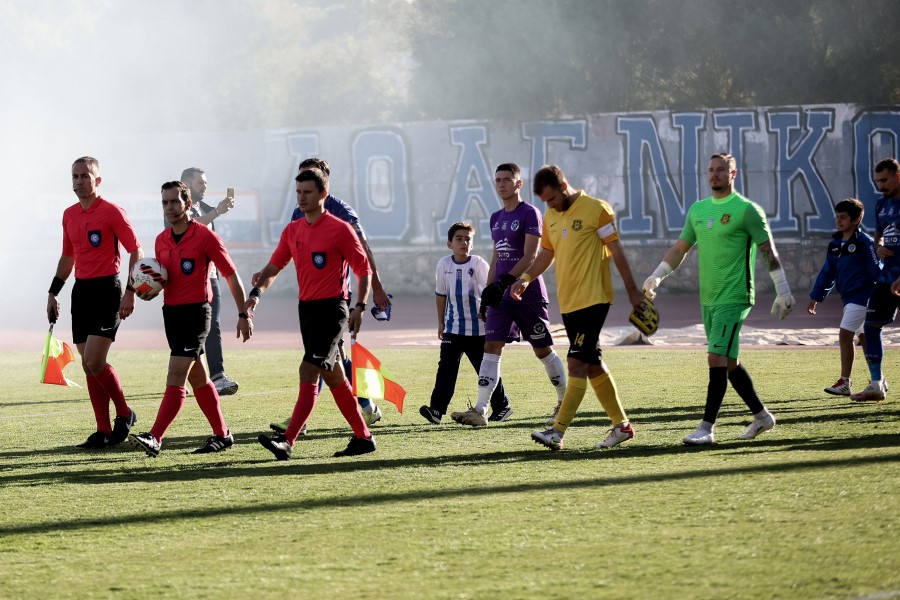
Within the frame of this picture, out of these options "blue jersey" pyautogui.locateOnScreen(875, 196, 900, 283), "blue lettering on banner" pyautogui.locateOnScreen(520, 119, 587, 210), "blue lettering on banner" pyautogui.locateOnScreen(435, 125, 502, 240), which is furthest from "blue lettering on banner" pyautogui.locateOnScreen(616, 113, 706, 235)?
"blue jersey" pyautogui.locateOnScreen(875, 196, 900, 283)

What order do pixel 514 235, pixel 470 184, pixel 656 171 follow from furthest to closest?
pixel 470 184 → pixel 656 171 → pixel 514 235

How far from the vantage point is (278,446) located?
814 cm

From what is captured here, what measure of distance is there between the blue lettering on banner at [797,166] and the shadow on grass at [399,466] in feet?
64.9

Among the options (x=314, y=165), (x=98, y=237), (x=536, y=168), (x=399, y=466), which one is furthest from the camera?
(x=536, y=168)

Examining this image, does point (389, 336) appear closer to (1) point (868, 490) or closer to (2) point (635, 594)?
(1) point (868, 490)

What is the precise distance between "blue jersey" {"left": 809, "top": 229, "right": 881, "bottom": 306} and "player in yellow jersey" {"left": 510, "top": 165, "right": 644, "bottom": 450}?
363 cm

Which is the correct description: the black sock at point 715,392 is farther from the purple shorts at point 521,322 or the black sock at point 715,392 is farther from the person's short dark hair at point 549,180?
the purple shorts at point 521,322

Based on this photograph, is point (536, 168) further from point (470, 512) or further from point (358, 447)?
point (470, 512)

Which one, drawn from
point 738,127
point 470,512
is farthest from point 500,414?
point 738,127

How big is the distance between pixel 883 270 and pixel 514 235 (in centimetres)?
334

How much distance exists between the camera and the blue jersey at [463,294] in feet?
34.2

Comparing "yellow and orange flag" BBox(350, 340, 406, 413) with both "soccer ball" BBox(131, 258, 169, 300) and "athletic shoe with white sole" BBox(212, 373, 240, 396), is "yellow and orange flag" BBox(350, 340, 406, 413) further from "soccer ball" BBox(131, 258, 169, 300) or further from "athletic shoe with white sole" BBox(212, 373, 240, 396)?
"athletic shoe with white sole" BBox(212, 373, 240, 396)

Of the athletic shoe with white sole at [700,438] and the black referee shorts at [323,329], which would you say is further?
Result: the athletic shoe with white sole at [700,438]

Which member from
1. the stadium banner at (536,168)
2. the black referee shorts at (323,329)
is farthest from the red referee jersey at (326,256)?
the stadium banner at (536,168)
